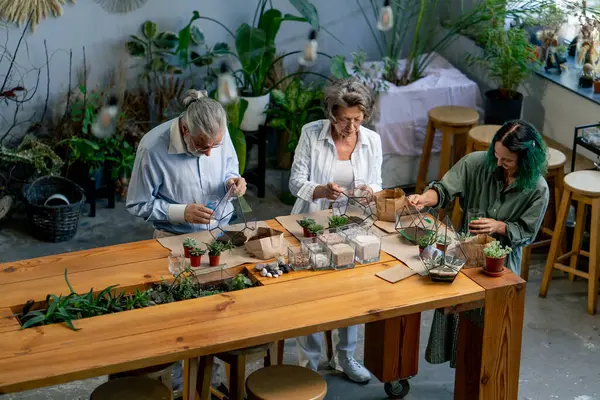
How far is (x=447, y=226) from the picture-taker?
14.2ft

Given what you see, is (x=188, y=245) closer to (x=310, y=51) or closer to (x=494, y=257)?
(x=494, y=257)

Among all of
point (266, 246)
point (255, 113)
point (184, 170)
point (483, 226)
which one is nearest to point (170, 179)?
point (184, 170)

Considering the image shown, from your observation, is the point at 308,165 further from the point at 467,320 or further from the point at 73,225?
the point at 73,225

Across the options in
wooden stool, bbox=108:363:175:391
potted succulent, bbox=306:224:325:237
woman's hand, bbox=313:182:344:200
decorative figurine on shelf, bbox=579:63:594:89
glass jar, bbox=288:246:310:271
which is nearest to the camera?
wooden stool, bbox=108:363:175:391

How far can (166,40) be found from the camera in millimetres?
7332

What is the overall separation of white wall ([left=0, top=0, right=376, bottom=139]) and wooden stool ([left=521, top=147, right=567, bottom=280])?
2562 millimetres

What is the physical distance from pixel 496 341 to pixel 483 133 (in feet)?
8.55

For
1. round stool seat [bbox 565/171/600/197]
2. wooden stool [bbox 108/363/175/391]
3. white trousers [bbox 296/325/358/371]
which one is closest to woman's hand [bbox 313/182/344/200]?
white trousers [bbox 296/325/358/371]

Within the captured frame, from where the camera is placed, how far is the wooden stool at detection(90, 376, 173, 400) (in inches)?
150

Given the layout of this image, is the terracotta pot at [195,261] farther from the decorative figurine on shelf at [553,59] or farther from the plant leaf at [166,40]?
the decorative figurine on shelf at [553,59]

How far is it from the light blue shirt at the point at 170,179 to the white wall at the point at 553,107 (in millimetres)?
3192

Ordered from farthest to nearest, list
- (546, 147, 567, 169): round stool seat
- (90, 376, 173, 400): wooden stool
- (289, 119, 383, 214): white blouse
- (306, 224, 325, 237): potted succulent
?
(546, 147, 567, 169): round stool seat → (289, 119, 383, 214): white blouse → (306, 224, 325, 237): potted succulent → (90, 376, 173, 400): wooden stool

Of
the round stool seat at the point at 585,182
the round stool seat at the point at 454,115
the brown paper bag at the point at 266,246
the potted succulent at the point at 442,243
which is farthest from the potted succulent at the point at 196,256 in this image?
the round stool seat at the point at 454,115

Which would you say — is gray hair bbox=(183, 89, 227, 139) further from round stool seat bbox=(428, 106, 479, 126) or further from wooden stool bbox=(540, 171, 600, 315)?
round stool seat bbox=(428, 106, 479, 126)
